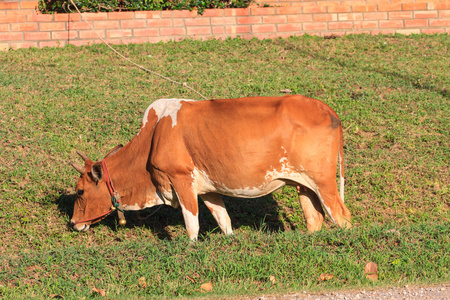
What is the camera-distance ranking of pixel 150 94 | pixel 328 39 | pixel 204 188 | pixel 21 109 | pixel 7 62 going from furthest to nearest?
1. pixel 328 39
2. pixel 7 62
3. pixel 150 94
4. pixel 21 109
5. pixel 204 188

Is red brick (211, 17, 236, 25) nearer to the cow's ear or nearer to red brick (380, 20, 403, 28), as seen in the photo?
red brick (380, 20, 403, 28)

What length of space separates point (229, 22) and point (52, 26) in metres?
3.86

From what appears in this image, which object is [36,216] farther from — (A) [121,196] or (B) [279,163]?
(B) [279,163]

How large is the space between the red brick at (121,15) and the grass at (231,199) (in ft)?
2.28

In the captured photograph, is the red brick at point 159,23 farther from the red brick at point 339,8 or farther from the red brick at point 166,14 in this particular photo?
the red brick at point 339,8

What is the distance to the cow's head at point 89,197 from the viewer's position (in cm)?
627

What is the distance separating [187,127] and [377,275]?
242 cm

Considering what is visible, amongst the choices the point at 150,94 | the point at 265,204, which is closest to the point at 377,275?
the point at 265,204

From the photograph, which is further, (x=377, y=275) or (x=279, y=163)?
(x=279, y=163)

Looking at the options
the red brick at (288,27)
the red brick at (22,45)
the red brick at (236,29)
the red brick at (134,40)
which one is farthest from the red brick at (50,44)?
the red brick at (288,27)

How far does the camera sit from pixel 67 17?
11.6 metres

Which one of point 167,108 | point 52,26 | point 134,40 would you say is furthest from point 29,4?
point 167,108

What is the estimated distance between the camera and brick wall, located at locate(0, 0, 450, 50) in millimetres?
11586

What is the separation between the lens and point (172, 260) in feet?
16.7
